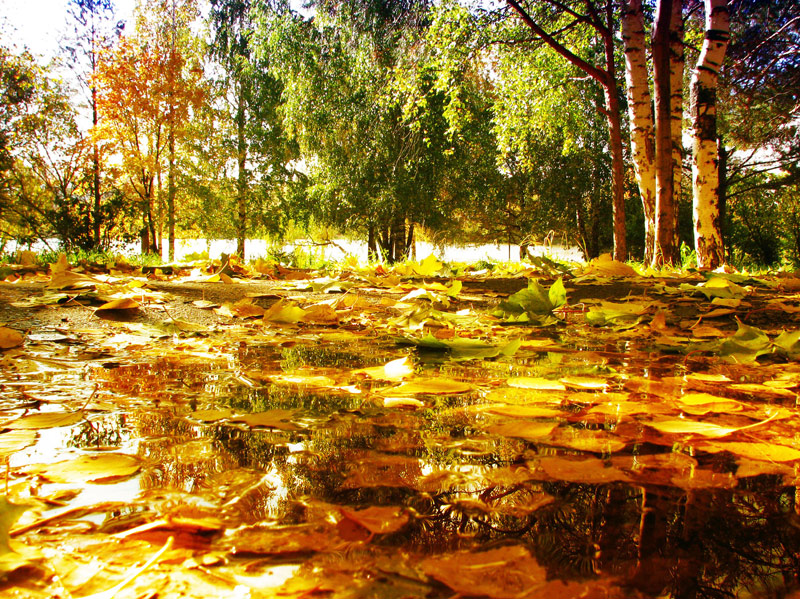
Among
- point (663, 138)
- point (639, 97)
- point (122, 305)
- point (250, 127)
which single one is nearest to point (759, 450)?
point (122, 305)

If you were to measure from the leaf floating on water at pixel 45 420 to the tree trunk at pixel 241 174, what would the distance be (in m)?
18.3

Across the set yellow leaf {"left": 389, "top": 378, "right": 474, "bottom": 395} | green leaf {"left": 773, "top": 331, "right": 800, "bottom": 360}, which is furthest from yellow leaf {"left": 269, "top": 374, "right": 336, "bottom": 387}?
green leaf {"left": 773, "top": 331, "right": 800, "bottom": 360}

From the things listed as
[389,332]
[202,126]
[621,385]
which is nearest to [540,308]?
[389,332]

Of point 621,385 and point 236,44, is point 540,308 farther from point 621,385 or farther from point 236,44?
point 236,44

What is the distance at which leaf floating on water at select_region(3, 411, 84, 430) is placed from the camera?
56 cm

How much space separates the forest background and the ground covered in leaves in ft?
14.8

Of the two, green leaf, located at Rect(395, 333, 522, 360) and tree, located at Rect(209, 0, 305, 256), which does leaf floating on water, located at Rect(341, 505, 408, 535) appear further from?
tree, located at Rect(209, 0, 305, 256)

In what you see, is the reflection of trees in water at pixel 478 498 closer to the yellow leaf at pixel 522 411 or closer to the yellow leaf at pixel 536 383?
the yellow leaf at pixel 522 411

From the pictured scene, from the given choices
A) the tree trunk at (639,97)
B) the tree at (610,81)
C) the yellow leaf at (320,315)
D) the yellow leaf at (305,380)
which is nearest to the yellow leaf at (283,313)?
the yellow leaf at (320,315)

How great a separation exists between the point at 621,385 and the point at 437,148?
15839 mm

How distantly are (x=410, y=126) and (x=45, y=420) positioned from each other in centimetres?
1306

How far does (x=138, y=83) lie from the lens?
13.3m

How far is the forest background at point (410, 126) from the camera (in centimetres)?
741

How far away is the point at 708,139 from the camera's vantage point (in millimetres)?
4629
